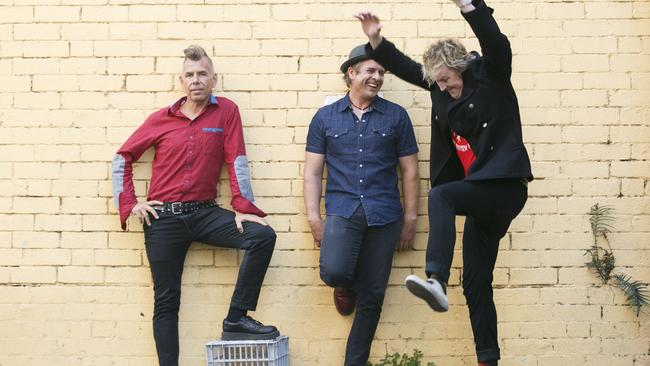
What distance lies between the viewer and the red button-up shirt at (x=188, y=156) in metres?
6.90

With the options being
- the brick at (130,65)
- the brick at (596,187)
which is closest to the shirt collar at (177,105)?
the brick at (130,65)

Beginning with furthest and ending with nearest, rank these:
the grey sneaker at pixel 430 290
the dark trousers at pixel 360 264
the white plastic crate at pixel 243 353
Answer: the dark trousers at pixel 360 264, the white plastic crate at pixel 243 353, the grey sneaker at pixel 430 290

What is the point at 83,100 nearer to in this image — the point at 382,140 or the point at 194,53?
the point at 194,53

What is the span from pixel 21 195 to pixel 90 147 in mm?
598

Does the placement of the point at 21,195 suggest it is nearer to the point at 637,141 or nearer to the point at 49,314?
the point at 49,314

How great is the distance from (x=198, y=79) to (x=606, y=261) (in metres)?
3.10

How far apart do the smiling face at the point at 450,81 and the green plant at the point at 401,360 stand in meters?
1.89

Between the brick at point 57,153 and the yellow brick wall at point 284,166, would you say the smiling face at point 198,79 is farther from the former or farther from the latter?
the brick at point 57,153

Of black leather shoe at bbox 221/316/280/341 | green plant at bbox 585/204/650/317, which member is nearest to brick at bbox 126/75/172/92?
black leather shoe at bbox 221/316/280/341

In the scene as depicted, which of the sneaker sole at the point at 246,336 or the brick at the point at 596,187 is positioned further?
the brick at the point at 596,187

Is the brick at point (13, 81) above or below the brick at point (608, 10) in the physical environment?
below

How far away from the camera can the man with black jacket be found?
5926 millimetres

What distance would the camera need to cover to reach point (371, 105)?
699 centimetres

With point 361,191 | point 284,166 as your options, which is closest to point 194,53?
point 284,166
